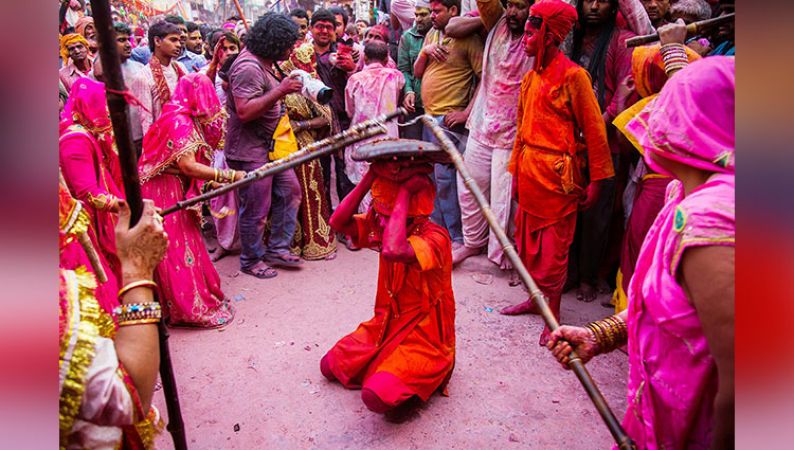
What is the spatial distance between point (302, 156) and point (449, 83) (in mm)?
3552

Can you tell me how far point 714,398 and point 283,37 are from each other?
4882mm

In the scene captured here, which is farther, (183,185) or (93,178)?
(183,185)

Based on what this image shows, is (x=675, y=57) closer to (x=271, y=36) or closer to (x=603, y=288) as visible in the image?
(x=603, y=288)

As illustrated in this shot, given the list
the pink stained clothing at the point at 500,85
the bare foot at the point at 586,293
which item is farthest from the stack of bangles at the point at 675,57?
the bare foot at the point at 586,293

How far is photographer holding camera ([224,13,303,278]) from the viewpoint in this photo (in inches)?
207

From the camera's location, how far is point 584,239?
5.02m

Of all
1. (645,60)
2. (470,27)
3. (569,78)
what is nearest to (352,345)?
(569,78)

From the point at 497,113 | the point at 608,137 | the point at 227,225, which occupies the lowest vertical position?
the point at 227,225

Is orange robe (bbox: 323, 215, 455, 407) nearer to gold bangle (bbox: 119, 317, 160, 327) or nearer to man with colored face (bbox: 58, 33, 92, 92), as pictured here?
gold bangle (bbox: 119, 317, 160, 327)

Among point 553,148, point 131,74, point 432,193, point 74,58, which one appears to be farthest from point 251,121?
point 553,148

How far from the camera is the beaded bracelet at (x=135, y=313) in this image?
1.62 metres

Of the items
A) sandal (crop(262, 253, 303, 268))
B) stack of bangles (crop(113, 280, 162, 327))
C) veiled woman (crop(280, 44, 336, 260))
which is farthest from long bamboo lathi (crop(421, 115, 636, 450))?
veiled woman (crop(280, 44, 336, 260))

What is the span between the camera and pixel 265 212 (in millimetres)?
5668
